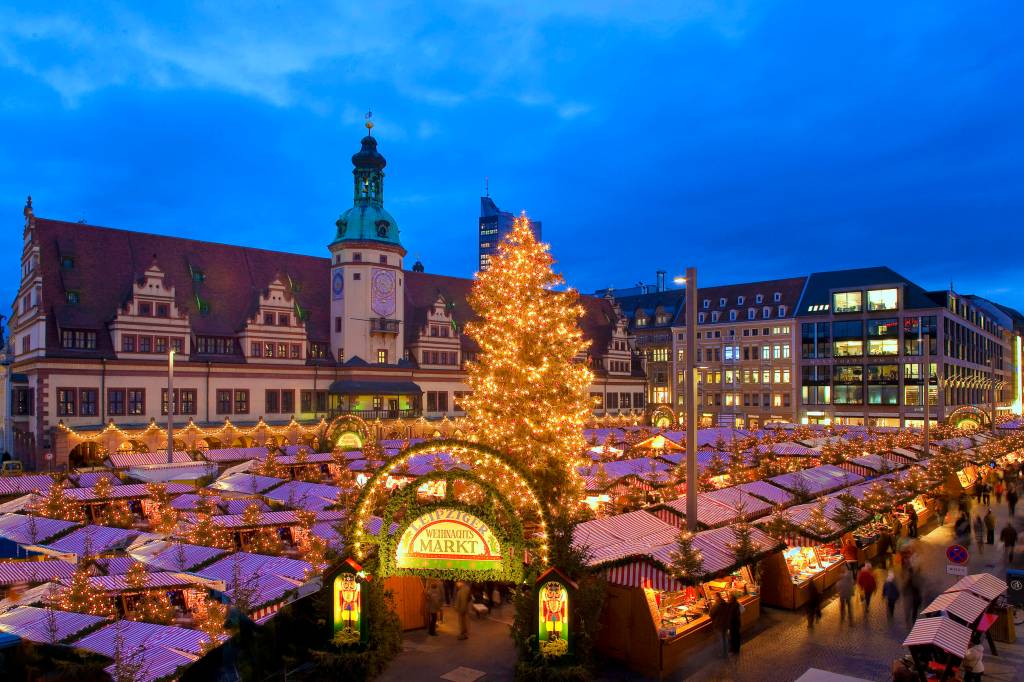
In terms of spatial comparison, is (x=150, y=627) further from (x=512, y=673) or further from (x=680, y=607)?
(x=680, y=607)

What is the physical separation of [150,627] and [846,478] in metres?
24.5

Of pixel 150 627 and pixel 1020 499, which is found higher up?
pixel 150 627

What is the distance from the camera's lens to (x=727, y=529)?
18859 mm

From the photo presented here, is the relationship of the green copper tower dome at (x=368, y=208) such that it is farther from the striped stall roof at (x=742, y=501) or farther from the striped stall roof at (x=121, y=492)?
the striped stall roof at (x=742, y=501)

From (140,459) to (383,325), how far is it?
25696 mm

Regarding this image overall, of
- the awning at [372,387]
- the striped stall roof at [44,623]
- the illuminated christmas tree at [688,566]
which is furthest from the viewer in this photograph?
the awning at [372,387]

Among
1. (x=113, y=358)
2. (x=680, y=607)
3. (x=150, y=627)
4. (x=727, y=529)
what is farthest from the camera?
(x=113, y=358)

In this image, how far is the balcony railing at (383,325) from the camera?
196ft

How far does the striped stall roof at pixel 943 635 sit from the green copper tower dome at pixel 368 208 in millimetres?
50731

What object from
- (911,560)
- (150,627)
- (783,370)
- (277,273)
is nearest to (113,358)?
(277,273)

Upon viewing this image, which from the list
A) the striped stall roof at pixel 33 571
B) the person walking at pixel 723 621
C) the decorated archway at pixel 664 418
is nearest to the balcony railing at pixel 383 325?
the decorated archway at pixel 664 418

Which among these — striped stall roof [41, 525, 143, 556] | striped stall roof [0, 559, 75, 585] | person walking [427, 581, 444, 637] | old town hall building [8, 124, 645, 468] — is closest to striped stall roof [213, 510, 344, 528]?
striped stall roof [41, 525, 143, 556]

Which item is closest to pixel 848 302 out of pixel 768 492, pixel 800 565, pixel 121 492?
pixel 768 492

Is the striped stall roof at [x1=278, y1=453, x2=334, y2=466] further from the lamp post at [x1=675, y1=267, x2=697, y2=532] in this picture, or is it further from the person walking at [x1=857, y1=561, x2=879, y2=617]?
the person walking at [x1=857, y1=561, x2=879, y2=617]
